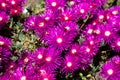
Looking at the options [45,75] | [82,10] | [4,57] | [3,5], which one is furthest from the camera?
[3,5]

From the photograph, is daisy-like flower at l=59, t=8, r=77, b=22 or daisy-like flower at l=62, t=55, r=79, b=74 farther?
daisy-like flower at l=59, t=8, r=77, b=22

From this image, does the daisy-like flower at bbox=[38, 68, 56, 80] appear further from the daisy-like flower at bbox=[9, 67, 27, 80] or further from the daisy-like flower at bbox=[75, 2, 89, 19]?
the daisy-like flower at bbox=[75, 2, 89, 19]

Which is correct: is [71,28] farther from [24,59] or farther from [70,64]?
[24,59]

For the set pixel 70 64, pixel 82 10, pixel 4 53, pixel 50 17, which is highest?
pixel 82 10

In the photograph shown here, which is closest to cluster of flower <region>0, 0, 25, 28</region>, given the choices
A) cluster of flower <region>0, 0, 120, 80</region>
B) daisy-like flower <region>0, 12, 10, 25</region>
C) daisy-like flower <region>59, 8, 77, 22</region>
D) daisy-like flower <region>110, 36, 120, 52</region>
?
daisy-like flower <region>0, 12, 10, 25</region>

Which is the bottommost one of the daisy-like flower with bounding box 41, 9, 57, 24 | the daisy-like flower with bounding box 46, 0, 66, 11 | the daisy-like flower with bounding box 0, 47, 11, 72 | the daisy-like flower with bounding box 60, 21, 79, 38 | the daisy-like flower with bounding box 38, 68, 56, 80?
the daisy-like flower with bounding box 38, 68, 56, 80

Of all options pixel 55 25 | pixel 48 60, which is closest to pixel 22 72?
pixel 48 60

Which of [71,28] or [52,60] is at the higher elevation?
[71,28]

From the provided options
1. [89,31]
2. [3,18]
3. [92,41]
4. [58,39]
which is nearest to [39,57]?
[58,39]
